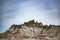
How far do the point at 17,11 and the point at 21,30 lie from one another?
68 centimetres

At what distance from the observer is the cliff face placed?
6.66 m

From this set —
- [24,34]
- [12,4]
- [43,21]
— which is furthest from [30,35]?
[12,4]

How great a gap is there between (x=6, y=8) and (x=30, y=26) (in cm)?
102

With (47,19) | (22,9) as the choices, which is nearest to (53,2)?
(47,19)

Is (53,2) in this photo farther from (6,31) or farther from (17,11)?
(6,31)

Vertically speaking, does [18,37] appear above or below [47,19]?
below

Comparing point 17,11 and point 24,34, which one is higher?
point 17,11

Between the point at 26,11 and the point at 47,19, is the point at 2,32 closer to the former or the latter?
the point at 26,11

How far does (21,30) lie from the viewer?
22.2 feet

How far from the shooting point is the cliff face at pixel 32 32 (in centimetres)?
666

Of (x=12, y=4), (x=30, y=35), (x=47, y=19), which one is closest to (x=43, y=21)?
(x=47, y=19)

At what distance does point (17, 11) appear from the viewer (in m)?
7.03

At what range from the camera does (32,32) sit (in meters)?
6.76

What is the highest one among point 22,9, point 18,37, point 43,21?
point 22,9
